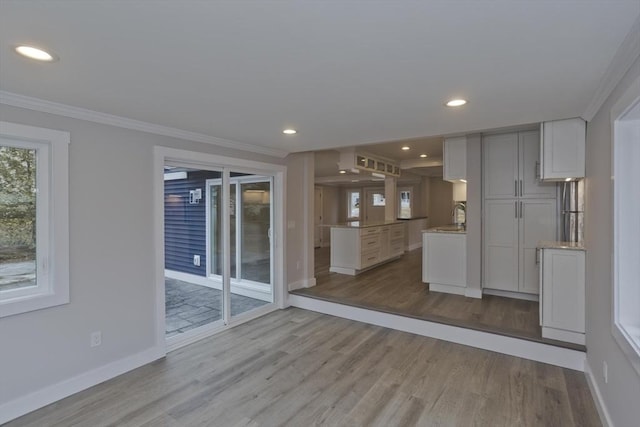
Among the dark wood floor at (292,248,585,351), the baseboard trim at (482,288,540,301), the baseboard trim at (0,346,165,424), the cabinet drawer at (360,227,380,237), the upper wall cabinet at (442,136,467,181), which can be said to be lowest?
the baseboard trim at (0,346,165,424)

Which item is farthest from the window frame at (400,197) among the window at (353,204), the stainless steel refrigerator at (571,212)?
the stainless steel refrigerator at (571,212)

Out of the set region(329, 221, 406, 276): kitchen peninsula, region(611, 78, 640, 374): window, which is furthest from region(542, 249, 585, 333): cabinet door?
region(329, 221, 406, 276): kitchen peninsula

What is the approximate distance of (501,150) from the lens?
436cm

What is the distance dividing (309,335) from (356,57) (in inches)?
120

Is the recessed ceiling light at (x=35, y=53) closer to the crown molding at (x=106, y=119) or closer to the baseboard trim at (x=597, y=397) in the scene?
the crown molding at (x=106, y=119)

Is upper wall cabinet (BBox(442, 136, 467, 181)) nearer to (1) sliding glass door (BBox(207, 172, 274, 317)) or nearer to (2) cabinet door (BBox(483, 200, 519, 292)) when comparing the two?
(2) cabinet door (BBox(483, 200, 519, 292))

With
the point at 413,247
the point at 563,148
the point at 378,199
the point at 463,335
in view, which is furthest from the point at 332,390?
the point at 378,199

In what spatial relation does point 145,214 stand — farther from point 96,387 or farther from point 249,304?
point 249,304

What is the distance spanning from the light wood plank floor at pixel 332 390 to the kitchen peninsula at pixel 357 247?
251 centimetres

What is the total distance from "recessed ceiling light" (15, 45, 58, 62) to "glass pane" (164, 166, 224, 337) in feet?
6.87

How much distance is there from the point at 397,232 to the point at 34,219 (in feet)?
21.1

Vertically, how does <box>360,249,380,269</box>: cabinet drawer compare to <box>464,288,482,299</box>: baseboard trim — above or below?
above

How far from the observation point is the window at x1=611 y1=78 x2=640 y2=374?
1851 millimetres

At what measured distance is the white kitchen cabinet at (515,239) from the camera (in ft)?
13.7
